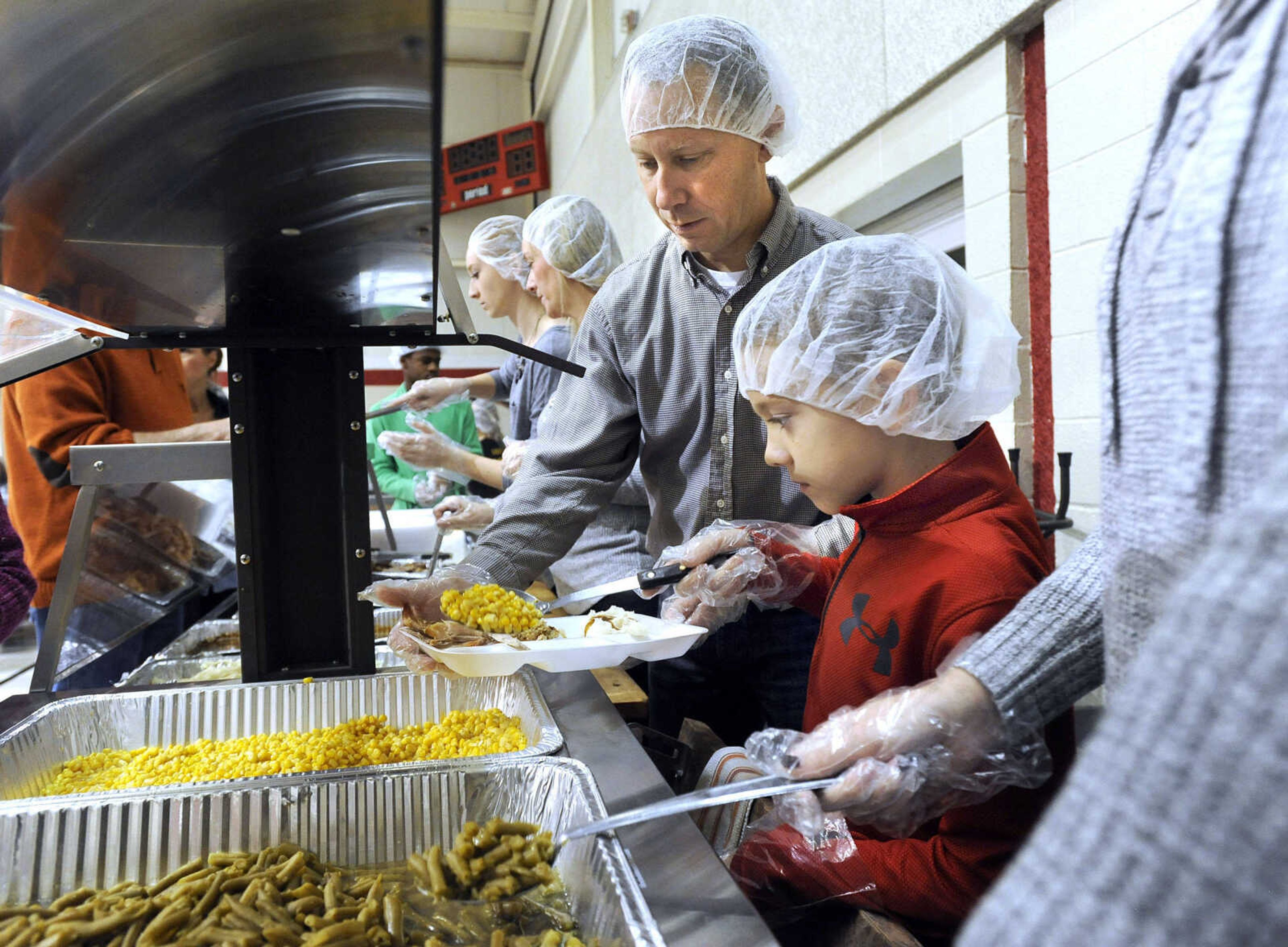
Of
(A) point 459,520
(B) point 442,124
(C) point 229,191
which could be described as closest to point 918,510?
(B) point 442,124

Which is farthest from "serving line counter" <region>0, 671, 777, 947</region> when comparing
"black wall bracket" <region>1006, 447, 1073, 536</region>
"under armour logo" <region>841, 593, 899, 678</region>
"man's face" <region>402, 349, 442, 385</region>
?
"man's face" <region>402, 349, 442, 385</region>

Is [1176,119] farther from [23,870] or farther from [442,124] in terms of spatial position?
[23,870]

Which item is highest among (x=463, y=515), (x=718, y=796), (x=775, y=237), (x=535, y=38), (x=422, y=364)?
(x=535, y=38)

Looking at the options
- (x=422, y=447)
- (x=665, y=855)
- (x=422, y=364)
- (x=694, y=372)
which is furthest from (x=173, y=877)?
(x=422, y=364)

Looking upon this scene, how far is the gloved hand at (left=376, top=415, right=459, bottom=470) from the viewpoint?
3.11m

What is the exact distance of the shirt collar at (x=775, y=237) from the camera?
1788 millimetres

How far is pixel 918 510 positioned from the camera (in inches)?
50.0

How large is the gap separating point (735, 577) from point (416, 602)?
0.53 metres

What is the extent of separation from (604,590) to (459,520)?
132 cm

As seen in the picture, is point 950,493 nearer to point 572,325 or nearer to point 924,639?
Answer: point 924,639

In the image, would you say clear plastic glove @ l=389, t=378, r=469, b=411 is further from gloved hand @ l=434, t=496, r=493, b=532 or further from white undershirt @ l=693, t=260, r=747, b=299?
white undershirt @ l=693, t=260, r=747, b=299

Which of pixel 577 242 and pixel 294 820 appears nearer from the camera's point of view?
pixel 294 820

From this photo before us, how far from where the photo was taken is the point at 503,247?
3.69 meters

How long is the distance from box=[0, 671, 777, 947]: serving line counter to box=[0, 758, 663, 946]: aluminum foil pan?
21 mm
